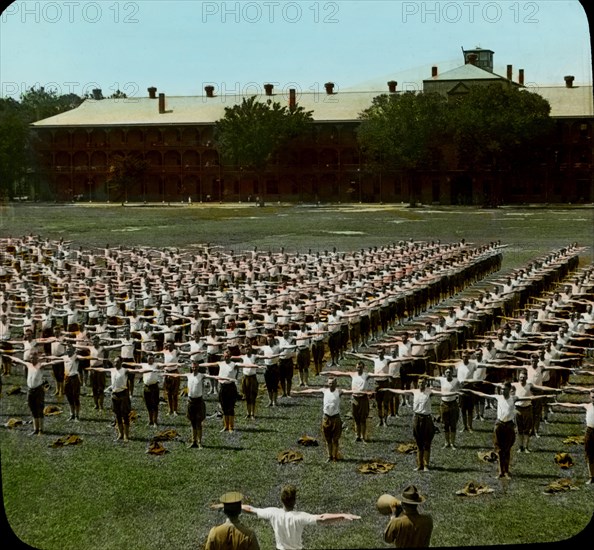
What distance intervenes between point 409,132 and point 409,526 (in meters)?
39.7

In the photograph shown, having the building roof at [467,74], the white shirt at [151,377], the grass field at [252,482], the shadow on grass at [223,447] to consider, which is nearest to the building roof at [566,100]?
the building roof at [467,74]

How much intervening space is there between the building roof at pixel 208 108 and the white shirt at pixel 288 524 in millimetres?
50592

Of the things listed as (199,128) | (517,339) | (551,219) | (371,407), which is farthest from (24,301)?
(199,128)

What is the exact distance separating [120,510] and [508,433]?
4541mm

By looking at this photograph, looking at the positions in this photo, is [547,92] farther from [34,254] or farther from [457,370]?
[457,370]

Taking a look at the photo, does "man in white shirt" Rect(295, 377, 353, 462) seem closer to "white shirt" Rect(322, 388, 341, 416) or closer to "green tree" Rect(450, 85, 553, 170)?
"white shirt" Rect(322, 388, 341, 416)

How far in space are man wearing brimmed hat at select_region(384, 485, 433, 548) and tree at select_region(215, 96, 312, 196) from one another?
4122cm

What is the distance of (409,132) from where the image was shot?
45219 mm

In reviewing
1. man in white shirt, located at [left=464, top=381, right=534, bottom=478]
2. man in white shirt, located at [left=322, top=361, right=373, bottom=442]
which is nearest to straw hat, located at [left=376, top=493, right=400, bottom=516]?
man in white shirt, located at [left=464, top=381, right=534, bottom=478]

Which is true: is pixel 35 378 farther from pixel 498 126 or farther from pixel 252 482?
pixel 498 126

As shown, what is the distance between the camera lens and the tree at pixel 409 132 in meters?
45.7

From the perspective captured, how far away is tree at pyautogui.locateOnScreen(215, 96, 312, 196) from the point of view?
48156mm

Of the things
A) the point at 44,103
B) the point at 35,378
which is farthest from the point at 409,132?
the point at 35,378

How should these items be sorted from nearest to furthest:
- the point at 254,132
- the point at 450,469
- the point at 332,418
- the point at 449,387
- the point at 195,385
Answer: the point at 450,469 < the point at 332,418 < the point at 449,387 < the point at 195,385 < the point at 254,132
